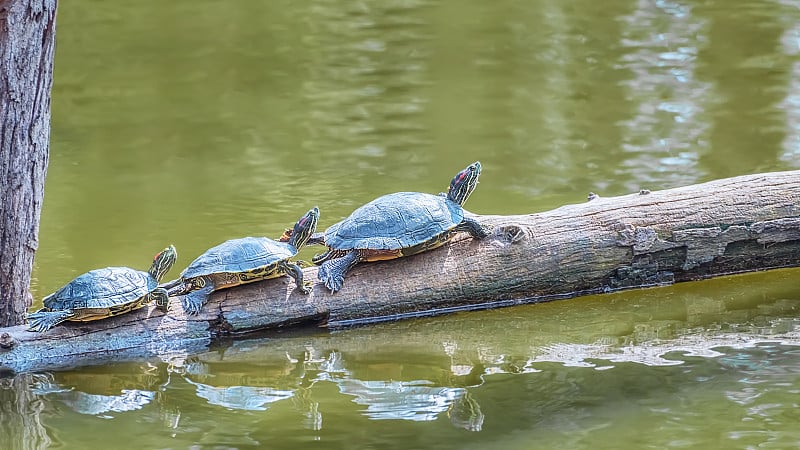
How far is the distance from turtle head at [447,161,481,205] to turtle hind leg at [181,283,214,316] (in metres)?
1.26

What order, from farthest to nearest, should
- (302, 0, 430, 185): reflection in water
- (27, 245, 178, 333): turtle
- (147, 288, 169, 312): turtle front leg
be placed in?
(302, 0, 430, 185): reflection in water < (147, 288, 169, 312): turtle front leg < (27, 245, 178, 333): turtle

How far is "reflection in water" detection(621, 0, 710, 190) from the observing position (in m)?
7.46

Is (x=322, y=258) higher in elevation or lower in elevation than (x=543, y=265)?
higher

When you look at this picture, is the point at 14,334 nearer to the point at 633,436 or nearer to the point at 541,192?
the point at 633,436

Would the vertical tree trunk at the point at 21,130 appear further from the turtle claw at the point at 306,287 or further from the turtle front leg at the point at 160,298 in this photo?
the turtle claw at the point at 306,287

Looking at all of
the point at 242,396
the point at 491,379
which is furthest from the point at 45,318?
the point at 491,379

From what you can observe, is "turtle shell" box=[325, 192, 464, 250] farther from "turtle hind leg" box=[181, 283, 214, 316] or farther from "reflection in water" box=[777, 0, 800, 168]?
"reflection in water" box=[777, 0, 800, 168]

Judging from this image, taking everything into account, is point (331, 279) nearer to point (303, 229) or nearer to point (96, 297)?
point (303, 229)

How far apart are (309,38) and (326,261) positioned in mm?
7517

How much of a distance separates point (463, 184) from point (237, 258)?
118 cm

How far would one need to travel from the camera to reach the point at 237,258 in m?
4.76

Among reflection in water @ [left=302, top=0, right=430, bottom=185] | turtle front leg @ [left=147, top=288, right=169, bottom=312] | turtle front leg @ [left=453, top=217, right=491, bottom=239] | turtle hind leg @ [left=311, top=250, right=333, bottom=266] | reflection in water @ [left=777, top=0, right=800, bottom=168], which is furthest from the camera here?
reflection in water @ [left=302, top=0, right=430, bottom=185]

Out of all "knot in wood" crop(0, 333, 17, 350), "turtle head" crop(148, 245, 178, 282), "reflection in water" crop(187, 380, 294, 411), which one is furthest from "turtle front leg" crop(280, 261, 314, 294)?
"knot in wood" crop(0, 333, 17, 350)

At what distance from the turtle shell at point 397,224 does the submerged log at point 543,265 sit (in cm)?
16
